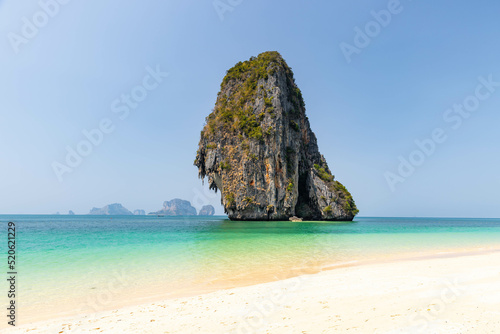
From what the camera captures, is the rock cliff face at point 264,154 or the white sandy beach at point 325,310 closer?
the white sandy beach at point 325,310

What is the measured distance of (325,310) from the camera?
5.01 metres

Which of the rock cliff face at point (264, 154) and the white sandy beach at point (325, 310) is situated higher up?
the rock cliff face at point (264, 154)

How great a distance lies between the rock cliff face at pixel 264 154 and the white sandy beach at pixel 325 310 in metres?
43.7

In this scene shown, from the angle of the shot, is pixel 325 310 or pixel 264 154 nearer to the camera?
pixel 325 310

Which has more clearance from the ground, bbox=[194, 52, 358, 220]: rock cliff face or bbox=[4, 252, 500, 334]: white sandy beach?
bbox=[194, 52, 358, 220]: rock cliff face

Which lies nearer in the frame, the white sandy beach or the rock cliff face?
the white sandy beach

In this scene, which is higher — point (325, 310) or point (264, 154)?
point (264, 154)

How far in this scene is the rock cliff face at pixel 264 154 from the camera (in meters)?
51.0

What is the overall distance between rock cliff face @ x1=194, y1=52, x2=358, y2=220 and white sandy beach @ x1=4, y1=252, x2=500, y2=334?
43.7 m

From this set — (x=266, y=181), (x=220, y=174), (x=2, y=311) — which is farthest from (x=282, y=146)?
(x=2, y=311)

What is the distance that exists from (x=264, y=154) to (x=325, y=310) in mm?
46547

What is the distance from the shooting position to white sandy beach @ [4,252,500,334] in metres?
4.16

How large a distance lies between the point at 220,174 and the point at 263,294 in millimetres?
47479

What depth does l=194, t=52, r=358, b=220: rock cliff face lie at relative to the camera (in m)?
51.0
